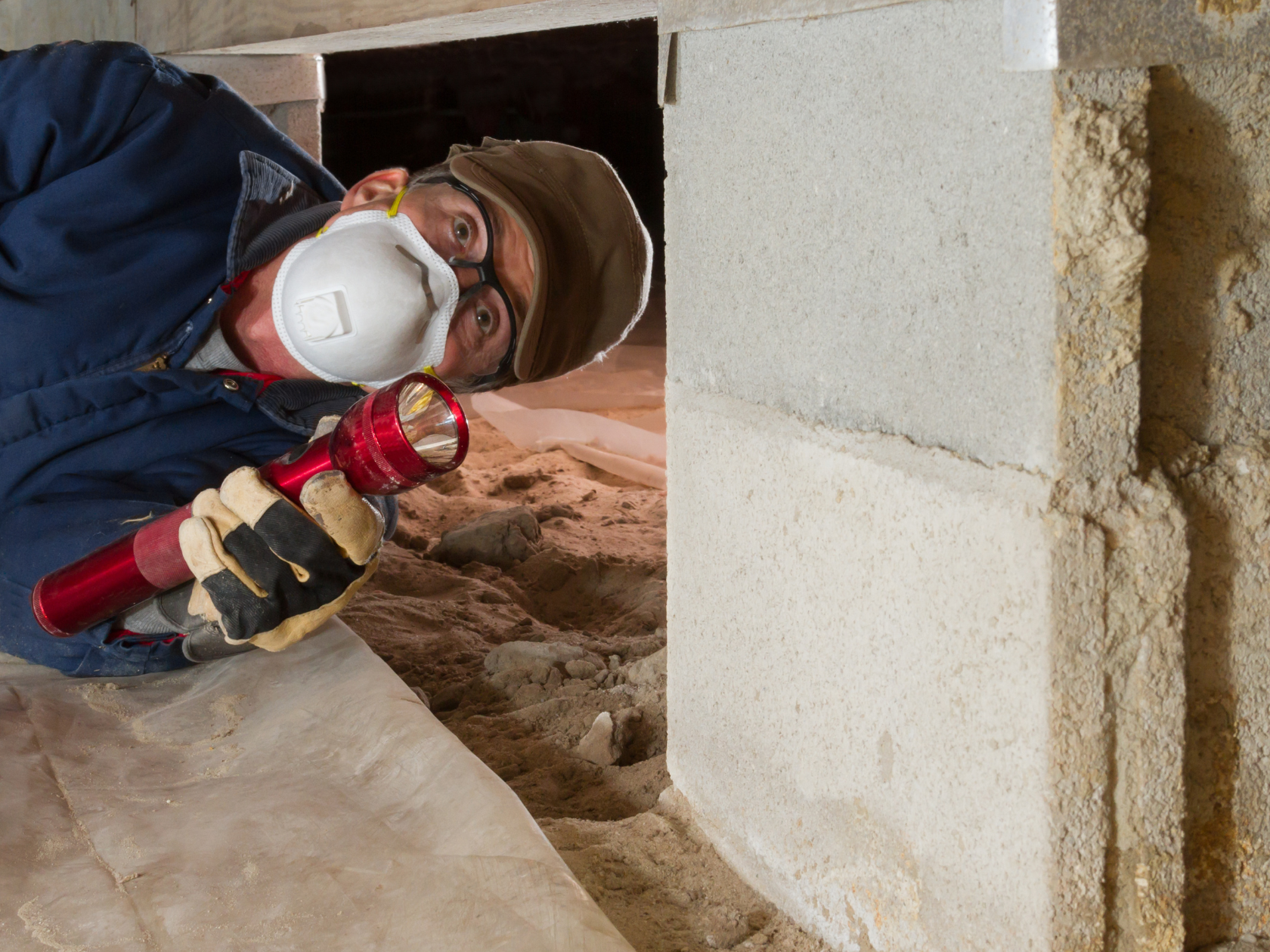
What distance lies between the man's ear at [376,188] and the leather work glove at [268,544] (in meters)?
0.95

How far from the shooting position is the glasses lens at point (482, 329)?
2.59 metres

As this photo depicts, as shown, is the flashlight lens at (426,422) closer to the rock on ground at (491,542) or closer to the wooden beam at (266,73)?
the rock on ground at (491,542)

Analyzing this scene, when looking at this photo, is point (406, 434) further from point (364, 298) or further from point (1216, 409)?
point (1216, 409)

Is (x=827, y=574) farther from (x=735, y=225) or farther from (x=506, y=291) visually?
(x=506, y=291)

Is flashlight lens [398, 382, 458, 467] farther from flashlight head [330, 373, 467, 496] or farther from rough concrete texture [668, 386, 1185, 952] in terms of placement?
rough concrete texture [668, 386, 1185, 952]

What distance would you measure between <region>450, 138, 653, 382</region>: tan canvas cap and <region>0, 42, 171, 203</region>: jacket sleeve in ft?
2.70

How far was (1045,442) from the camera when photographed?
107cm

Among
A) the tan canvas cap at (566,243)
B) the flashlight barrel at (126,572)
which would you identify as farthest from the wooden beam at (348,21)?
the flashlight barrel at (126,572)

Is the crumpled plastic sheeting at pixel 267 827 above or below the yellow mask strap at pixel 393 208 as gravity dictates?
below

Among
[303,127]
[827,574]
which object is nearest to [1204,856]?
[827,574]

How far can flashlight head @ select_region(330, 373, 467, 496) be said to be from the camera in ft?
6.30

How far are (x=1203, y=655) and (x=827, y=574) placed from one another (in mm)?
444

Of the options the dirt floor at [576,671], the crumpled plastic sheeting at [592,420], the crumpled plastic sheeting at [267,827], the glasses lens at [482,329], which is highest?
the glasses lens at [482,329]

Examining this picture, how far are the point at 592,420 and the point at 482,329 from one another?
2496 millimetres
